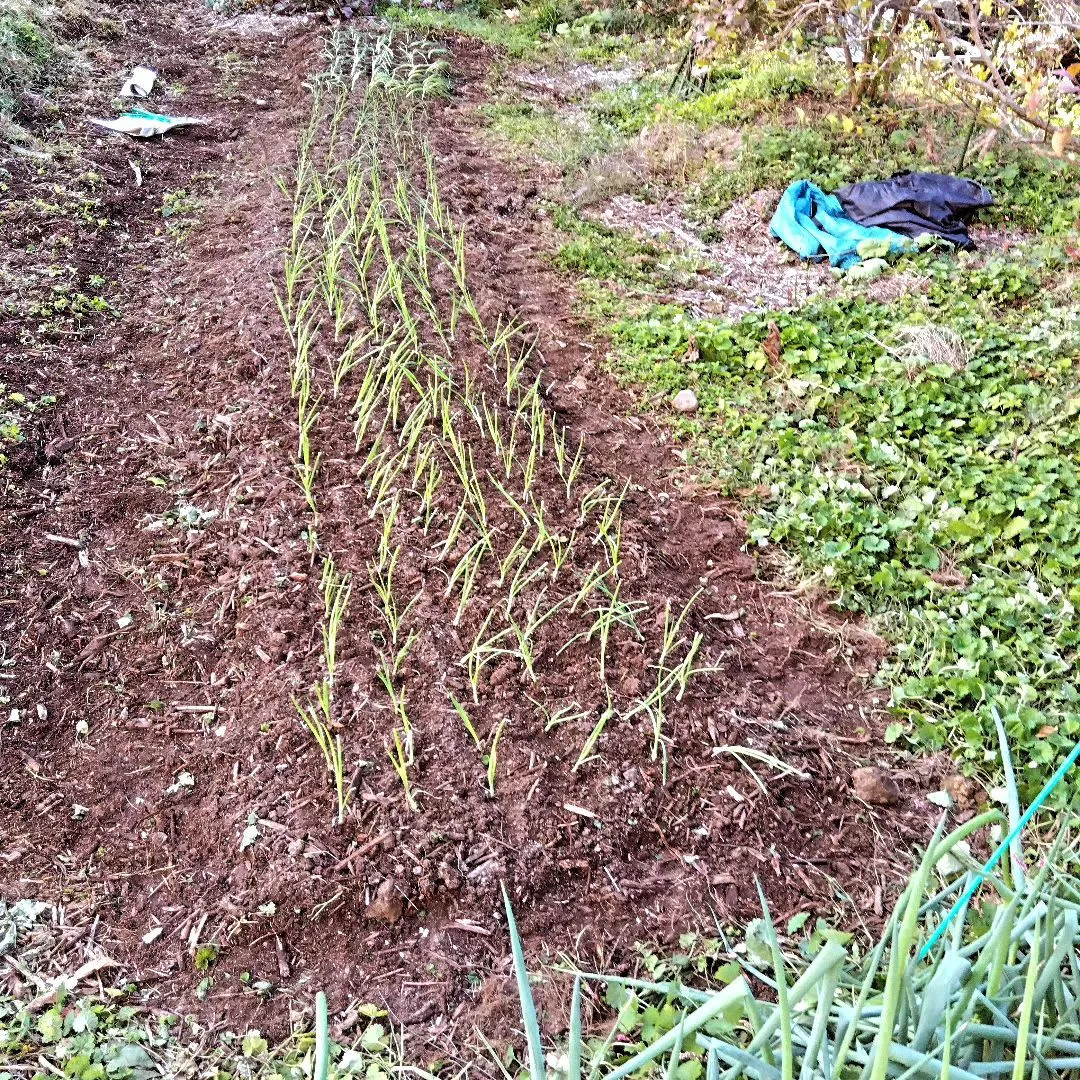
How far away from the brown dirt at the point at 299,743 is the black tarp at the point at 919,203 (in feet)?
6.48

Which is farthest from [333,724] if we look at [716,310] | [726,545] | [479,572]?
[716,310]

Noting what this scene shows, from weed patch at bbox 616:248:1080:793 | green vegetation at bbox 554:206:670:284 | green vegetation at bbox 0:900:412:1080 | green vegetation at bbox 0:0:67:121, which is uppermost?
green vegetation at bbox 0:0:67:121

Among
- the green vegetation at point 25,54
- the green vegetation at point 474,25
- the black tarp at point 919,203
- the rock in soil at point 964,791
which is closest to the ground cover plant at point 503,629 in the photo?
the rock in soil at point 964,791

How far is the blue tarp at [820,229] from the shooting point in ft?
14.2

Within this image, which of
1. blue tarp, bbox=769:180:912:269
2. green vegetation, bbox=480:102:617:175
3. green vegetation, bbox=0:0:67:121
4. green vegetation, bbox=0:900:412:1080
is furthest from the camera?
green vegetation, bbox=480:102:617:175

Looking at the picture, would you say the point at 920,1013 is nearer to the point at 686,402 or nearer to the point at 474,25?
the point at 686,402

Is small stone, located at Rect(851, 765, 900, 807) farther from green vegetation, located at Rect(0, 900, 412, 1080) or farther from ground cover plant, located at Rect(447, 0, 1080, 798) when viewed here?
green vegetation, located at Rect(0, 900, 412, 1080)

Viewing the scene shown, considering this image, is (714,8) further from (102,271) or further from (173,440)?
(173,440)

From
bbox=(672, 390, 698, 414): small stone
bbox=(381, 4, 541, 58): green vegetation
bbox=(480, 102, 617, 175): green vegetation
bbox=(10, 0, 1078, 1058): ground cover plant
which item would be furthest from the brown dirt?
bbox=(381, 4, 541, 58): green vegetation

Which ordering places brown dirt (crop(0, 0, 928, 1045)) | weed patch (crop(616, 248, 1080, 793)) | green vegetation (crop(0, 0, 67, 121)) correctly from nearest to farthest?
brown dirt (crop(0, 0, 928, 1045)), weed patch (crop(616, 248, 1080, 793)), green vegetation (crop(0, 0, 67, 121))

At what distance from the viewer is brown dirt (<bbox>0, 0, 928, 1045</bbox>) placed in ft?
6.08

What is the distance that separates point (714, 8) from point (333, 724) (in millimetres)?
4954

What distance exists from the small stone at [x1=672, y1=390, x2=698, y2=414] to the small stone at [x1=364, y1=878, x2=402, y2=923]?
2.21 m

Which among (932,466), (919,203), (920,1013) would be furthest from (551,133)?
(920,1013)
